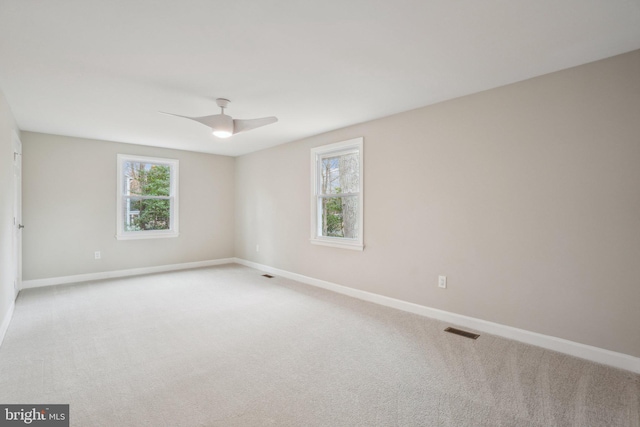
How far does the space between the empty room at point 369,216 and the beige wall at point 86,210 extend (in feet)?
0.16

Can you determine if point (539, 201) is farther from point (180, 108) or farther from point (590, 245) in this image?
point (180, 108)

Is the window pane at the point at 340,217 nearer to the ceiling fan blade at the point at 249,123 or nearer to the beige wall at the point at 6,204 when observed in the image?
the ceiling fan blade at the point at 249,123

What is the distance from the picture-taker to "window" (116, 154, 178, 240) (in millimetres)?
5418

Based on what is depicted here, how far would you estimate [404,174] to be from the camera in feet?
12.0

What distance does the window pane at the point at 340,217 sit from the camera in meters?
4.38

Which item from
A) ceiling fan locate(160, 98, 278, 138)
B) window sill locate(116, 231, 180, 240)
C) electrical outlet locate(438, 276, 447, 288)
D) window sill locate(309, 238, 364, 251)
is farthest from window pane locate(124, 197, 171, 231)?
electrical outlet locate(438, 276, 447, 288)

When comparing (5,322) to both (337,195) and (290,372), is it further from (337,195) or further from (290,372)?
(337,195)

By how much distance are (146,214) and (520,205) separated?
5.81 m

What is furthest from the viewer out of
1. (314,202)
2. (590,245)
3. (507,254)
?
(314,202)

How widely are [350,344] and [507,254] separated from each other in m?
1.68

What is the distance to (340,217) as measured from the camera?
180 inches

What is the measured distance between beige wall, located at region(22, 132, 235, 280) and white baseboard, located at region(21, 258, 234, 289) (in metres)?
0.07

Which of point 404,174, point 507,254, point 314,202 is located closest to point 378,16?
point 404,174

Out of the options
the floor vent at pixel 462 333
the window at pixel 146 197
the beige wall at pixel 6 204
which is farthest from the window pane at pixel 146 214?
the floor vent at pixel 462 333
